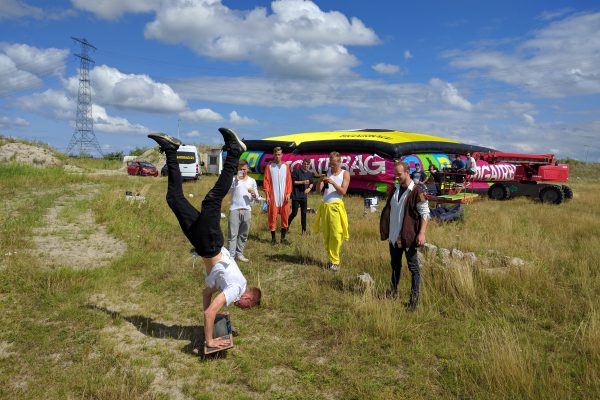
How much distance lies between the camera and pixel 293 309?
529 cm

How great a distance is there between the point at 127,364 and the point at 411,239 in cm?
325

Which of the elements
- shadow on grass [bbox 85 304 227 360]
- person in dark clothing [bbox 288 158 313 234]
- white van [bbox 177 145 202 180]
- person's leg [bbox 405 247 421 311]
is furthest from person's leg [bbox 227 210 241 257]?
white van [bbox 177 145 202 180]

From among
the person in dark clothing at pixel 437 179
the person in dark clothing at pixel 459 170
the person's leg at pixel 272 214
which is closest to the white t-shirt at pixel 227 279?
the person's leg at pixel 272 214

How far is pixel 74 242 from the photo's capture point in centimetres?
852

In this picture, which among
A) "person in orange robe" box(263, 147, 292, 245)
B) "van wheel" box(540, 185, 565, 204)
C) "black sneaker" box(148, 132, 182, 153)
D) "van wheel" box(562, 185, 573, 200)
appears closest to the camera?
"black sneaker" box(148, 132, 182, 153)

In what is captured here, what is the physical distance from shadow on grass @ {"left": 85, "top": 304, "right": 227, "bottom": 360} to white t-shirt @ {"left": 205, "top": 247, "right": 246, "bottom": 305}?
56 cm

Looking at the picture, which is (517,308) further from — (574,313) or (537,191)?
(537,191)

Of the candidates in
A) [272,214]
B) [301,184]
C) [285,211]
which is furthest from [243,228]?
[301,184]

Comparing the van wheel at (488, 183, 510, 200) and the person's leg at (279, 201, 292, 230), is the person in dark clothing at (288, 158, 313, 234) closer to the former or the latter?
the person's leg at (279, 201, 292, 230)

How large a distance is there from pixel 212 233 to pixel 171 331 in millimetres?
1423

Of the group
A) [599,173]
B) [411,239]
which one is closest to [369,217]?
[411,239]

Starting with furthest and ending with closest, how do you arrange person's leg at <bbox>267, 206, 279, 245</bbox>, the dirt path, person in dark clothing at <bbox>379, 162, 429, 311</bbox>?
person's leg at <bbox>267, 206, 279, 245</bbox> → the dirt path → person in dark clothing at <bbox>379, 162, 429, 311</bbox>

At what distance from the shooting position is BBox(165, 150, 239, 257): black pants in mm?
4023

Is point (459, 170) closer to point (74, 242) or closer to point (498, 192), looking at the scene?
point (498, 192)
